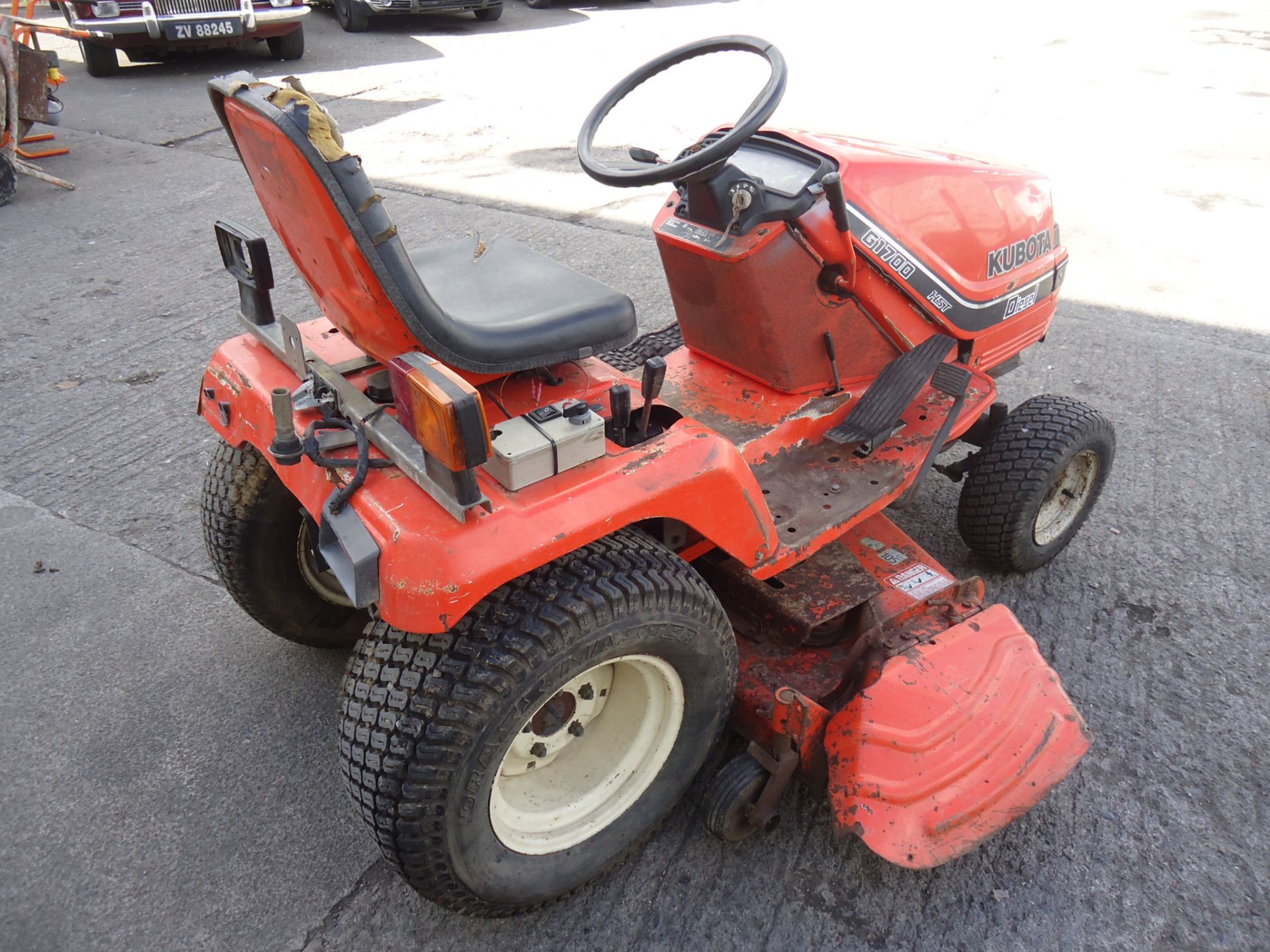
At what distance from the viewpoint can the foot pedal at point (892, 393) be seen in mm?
2414

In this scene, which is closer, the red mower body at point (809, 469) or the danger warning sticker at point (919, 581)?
the red mower body at point (809, 469)

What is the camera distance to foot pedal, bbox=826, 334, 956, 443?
2414mm

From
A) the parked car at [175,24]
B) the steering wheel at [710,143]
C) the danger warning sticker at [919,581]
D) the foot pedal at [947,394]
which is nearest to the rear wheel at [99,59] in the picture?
the parked car at [175,24]

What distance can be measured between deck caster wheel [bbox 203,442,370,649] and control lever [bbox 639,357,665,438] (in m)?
0.87

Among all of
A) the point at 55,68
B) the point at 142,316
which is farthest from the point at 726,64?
the point at 142,316

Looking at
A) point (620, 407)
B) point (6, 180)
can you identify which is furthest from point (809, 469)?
point (6, 180)

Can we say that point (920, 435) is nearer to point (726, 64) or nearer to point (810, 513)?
point (810, 513)

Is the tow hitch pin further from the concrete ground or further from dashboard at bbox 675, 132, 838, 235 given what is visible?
dashboard at bbox 675, 132, 838, 235

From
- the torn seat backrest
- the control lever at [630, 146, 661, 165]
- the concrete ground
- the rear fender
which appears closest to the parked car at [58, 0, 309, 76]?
the concrete ground

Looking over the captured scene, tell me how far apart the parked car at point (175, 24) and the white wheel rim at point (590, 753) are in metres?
8.37

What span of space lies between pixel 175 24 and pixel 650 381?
8.21 meters

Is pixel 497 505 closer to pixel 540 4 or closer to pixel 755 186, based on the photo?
pixel 755 186

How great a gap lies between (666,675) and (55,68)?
6.93 metres

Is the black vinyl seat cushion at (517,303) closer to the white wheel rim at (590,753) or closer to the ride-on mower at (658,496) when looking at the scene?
the ride-on mower at (658,496)
